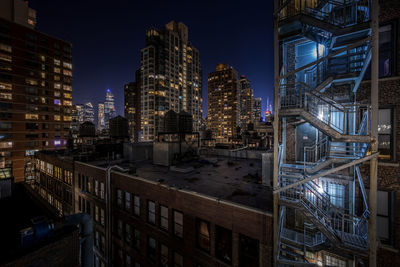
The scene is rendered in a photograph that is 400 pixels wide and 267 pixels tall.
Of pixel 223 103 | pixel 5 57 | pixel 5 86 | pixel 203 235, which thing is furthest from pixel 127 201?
pixel 223 103

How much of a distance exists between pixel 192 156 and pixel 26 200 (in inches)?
645

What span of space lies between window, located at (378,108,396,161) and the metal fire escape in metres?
0.72

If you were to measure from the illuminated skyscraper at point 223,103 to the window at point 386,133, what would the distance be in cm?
11950

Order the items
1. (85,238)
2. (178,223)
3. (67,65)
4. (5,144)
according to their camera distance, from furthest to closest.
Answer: (67,65), (5,144), (178,223), (85,238)

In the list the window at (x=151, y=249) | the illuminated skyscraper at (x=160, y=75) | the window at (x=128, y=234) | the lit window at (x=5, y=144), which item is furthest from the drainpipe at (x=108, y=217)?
the illuminated skyscraper at (x=160, y=75)

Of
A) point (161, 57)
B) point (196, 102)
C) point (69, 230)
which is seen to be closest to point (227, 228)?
point (69, 230)

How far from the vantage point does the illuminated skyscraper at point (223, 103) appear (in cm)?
12875

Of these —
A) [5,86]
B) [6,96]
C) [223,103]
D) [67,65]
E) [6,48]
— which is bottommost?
[6,96]

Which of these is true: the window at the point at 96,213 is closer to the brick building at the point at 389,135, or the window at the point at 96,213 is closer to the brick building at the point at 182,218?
the brick building at the point at 182,218

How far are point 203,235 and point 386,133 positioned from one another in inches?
437

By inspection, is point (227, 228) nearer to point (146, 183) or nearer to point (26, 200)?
point (146, 183)

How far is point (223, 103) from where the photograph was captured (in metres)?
133

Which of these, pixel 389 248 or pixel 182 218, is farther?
pixel 182 218

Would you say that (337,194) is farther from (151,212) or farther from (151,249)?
(151,249)
